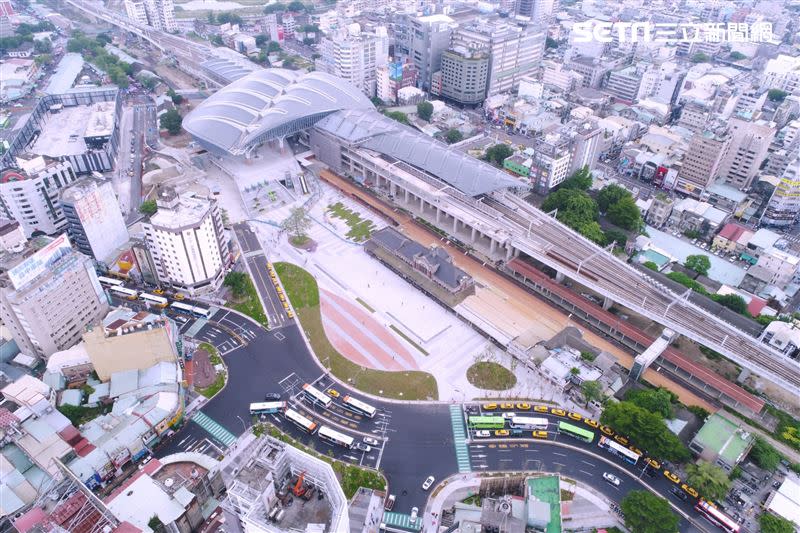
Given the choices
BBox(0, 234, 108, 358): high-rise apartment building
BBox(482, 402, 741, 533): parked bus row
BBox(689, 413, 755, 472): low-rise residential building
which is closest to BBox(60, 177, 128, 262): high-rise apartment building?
BBox(0, 234, 108, 358): high-rise apartment building

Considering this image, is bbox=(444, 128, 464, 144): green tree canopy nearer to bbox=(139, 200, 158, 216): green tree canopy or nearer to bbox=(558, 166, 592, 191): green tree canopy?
bbox=(558, 166, 592, 191): green tree canopy

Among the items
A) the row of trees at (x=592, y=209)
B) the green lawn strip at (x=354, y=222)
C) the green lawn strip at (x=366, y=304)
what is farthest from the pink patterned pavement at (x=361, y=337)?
the row of trees at (x=592, y=209)

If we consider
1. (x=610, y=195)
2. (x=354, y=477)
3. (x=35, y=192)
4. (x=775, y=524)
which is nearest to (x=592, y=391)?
(x=775, y=524)

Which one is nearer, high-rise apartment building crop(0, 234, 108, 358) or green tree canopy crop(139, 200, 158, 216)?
high-rise apartment building crop(0, 234, 108, 358)

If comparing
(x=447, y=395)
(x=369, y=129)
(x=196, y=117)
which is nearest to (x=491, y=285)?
(x=447, y=395)

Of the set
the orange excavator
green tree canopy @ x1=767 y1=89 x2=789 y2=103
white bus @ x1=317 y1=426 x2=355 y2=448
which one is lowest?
white bus @ x1=317 y1=426 x2=355 y2=448
